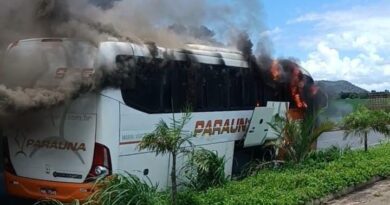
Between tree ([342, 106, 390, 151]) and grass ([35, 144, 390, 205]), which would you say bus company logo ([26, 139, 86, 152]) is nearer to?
grass ([35, 144, 390, 205])

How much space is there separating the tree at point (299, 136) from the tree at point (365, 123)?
2051 mm

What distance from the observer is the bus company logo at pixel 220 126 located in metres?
9.37

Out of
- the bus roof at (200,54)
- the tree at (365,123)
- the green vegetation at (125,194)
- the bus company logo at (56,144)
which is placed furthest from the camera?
the tree at (365,123)

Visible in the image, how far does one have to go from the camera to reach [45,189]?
25.2ft

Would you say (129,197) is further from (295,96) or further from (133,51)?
(295,96)

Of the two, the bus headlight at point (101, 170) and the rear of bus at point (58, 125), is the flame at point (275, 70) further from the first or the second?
the bus headlight at point (101, 170)

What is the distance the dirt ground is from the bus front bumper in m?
3.83

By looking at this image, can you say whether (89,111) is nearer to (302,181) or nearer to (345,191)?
(302,181)

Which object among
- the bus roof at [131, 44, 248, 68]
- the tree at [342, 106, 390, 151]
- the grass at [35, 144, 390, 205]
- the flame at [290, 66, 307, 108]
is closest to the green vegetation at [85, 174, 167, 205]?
the grass at [35, 144, 390, 205]

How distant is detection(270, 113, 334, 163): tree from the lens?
10.6 m

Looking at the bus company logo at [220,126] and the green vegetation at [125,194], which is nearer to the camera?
the green vegetation at [125,194]

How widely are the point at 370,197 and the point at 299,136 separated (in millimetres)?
2052

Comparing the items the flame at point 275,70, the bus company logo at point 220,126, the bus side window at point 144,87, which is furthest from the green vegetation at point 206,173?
the flame at point 275,70

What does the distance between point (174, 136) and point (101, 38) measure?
2111mm
